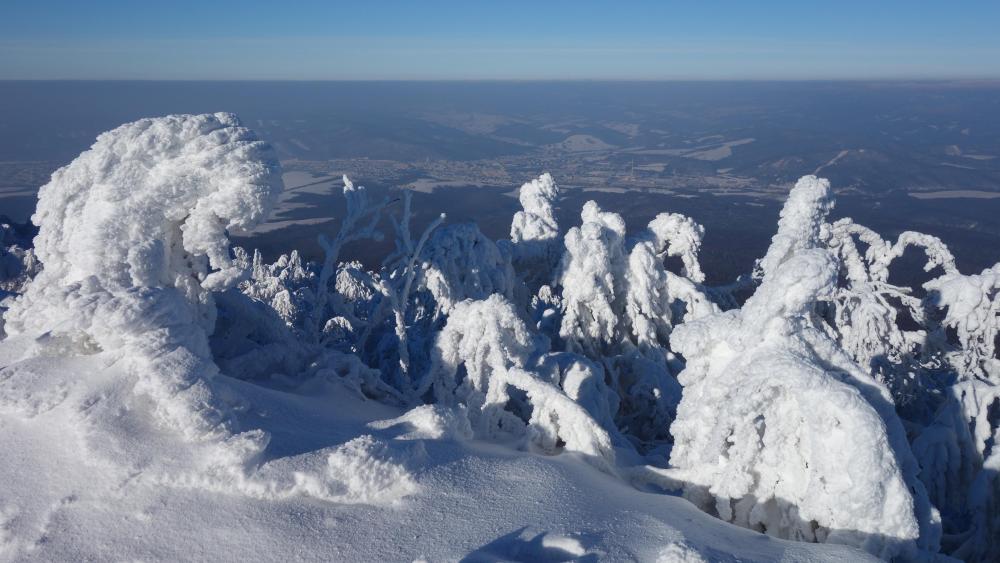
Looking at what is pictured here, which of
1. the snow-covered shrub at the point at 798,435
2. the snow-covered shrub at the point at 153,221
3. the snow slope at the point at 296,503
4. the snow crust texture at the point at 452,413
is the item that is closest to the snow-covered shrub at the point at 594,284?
the snow crust texture at the point at 452,413

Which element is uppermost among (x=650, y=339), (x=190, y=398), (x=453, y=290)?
(x=190, y=398)

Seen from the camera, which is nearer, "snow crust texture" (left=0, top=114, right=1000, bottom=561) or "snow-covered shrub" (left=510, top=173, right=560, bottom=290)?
"snow crust texture" (left=0, top=114, right=1000, bottom=561)

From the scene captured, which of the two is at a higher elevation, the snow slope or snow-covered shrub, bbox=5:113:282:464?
snow-covered shrub, bbox=5:113:282:464

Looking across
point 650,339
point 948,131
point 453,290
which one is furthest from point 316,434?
point 948,131

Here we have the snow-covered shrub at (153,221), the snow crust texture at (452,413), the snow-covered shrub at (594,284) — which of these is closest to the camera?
the snow crust texture at (452,413)

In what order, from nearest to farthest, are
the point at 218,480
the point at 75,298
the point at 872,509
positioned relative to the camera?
the point at 218,480
the point at 872,509
the point at 75,298

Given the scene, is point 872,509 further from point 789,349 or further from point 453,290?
point 453,290

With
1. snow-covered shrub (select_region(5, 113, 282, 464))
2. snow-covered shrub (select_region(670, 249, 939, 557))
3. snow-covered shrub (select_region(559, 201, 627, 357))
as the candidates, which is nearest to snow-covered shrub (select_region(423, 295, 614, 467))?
snow-covered shrub (select_region(670, 249, 939, 557))

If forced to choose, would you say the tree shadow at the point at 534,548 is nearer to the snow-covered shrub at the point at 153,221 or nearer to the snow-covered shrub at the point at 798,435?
the snow-covered shrub at the point at 798,435

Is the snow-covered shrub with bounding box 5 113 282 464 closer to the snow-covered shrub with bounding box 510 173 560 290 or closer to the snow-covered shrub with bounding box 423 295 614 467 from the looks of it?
the snow-covered shrub with bounding box 423 295 614 467
